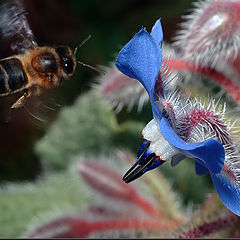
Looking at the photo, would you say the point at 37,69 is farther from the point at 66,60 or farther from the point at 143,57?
the point at 143,57

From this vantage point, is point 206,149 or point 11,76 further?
point 11,76

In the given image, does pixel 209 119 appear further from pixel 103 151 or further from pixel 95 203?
pixel 103 151

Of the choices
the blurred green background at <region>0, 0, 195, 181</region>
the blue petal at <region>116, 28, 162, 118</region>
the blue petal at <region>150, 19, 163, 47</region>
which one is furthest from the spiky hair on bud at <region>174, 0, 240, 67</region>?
the blurred green background at <region>0, 0, 195, 181</region>

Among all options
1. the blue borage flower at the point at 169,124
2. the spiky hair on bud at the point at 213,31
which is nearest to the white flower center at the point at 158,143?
the blue borage flower at the point at 169,124

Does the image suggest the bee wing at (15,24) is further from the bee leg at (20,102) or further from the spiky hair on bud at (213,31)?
the spiky hair on bud at (213,31)

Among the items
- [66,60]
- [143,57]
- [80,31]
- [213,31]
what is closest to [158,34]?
[143,57]

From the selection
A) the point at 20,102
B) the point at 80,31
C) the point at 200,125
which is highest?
the point at 200,125

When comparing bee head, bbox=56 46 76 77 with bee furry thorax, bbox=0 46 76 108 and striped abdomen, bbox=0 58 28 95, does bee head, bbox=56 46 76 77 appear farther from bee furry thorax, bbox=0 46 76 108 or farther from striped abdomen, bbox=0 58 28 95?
striped abdomen, bbox=0 58 28 95
